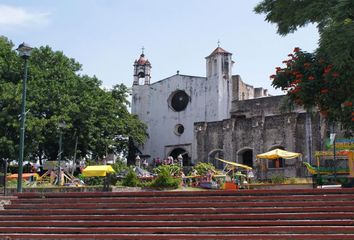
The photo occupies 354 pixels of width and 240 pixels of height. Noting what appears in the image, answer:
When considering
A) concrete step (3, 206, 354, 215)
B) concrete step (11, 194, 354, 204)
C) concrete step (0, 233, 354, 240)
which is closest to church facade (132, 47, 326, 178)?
concrete step (11, 194, 354, 204)

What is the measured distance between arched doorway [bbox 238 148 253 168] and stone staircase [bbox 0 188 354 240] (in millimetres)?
25276

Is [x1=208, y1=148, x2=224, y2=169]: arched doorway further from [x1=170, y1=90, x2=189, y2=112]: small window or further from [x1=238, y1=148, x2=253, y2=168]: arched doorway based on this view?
[x1=170, y1=90, x2=189, y2=112]: small window

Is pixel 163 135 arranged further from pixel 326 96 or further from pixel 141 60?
pixel 326 96

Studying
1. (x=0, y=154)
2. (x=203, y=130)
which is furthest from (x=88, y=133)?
(x=203, y=130)

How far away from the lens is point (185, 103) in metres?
40.1

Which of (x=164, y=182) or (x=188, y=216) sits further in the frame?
(x=164, y=182)

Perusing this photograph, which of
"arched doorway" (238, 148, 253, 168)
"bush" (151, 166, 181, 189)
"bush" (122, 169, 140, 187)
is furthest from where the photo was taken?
"arched doorway" (238, 148, 253, 168)

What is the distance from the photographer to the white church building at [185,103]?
38.5m

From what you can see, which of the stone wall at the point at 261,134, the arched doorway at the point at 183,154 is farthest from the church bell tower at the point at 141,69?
the stone wall at the point at 261,134

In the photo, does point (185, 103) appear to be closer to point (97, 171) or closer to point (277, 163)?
point (277, 163)

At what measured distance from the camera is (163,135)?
4078 centimetres

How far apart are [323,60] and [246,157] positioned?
87.8 ft

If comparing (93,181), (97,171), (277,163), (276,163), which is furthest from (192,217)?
(276,163)

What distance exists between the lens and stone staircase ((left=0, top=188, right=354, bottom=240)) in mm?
7711
